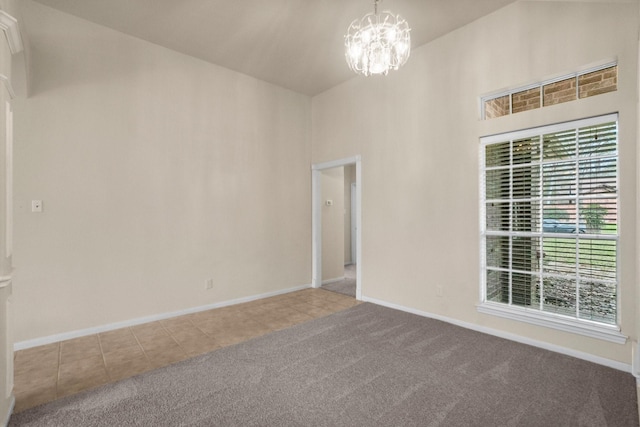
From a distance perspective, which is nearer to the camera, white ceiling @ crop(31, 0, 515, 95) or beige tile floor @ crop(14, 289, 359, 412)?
beige tile floor @ crop(14, 289, 359, 412)

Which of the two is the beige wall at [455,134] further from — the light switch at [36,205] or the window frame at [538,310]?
the light switch at [36,205]

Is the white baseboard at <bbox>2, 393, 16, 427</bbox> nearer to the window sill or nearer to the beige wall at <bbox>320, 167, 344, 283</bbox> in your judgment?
the window sill

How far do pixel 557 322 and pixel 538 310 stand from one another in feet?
0.61

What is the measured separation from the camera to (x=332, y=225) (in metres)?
5.92

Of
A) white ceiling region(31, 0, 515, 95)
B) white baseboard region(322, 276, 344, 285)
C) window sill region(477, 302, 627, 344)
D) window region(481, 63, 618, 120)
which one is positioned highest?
white ceiling region(31, 0, 515, 95)

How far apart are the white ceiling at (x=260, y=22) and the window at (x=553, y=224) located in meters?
1.45

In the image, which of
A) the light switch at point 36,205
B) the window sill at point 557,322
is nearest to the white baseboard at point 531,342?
the window sill at point 557,322

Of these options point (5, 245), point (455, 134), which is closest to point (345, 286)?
point (455, 134)

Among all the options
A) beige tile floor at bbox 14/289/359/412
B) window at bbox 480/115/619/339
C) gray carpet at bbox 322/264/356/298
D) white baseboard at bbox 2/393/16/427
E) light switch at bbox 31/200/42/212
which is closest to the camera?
white baseboard at bbox 2/393/16/427

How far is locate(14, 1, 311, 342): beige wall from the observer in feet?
10.2

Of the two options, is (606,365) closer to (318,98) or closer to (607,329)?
(607,329)

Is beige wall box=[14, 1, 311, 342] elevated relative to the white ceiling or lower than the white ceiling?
lower

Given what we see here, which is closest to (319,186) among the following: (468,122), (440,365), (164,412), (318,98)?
(318,98)

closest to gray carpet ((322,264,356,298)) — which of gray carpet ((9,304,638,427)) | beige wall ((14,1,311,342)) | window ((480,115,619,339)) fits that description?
beige wall ((14,1,311,342))
